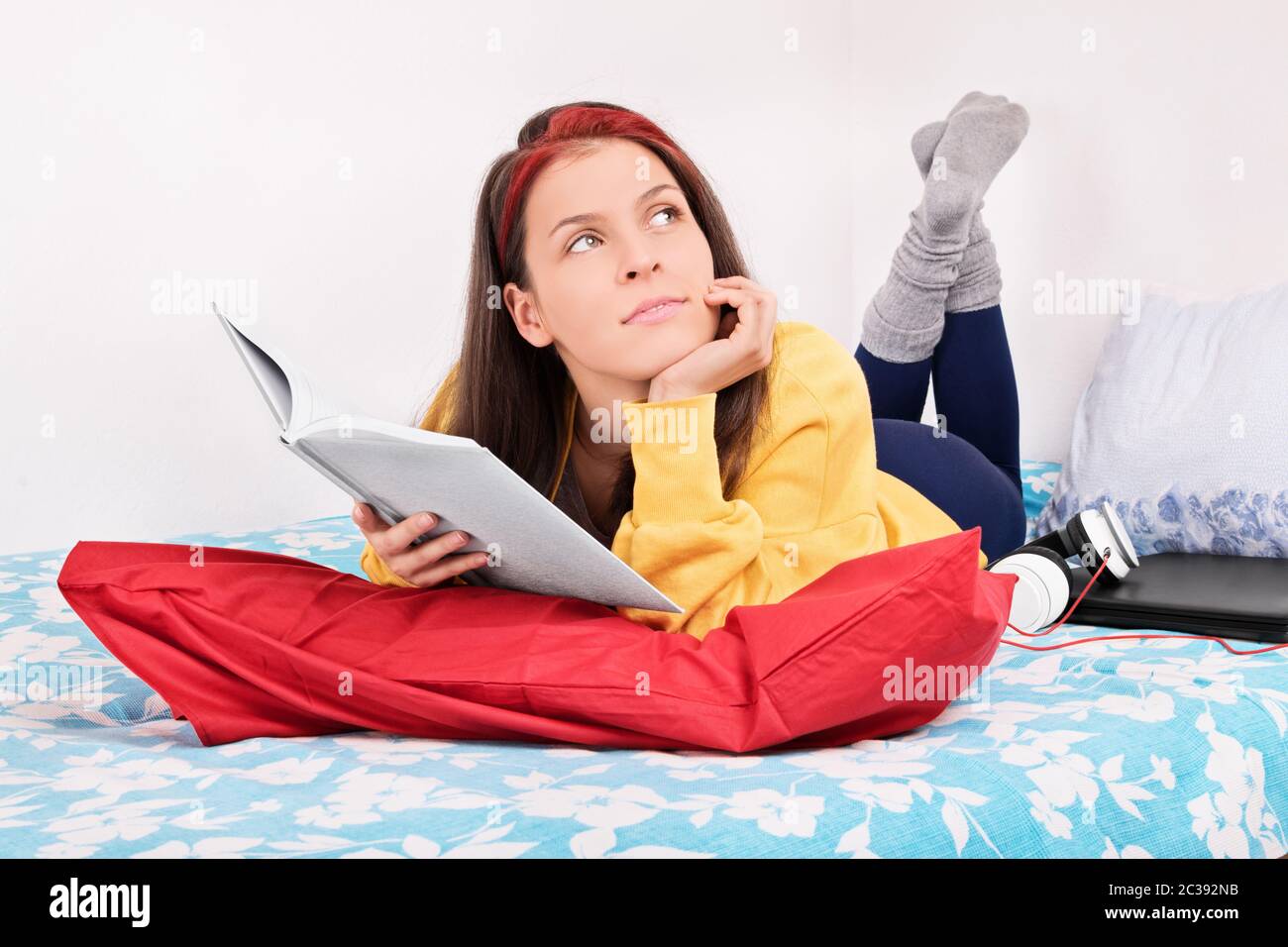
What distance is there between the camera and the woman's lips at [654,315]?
1.19 m

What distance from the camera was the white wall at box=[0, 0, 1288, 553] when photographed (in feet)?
5.98

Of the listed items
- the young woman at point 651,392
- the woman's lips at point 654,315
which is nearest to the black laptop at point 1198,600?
the young woman at point 651,392

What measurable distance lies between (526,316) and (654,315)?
0.58 feet

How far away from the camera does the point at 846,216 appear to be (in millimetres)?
2912

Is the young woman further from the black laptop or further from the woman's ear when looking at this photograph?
the black laptop

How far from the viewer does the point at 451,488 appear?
3.15 feet

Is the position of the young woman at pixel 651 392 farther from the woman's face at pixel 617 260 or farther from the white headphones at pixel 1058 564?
the white headphones at pixel 1058 564

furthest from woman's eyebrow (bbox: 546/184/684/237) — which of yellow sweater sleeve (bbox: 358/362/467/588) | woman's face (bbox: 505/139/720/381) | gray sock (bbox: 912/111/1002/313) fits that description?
gray sock (bbox: 912/111/1002/313)

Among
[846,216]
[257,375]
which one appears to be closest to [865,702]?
[257,375]

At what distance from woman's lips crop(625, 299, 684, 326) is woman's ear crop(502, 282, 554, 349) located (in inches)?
4.9

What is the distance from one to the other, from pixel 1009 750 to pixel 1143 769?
0.38 feet

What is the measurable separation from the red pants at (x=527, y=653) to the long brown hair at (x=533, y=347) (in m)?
0.26
